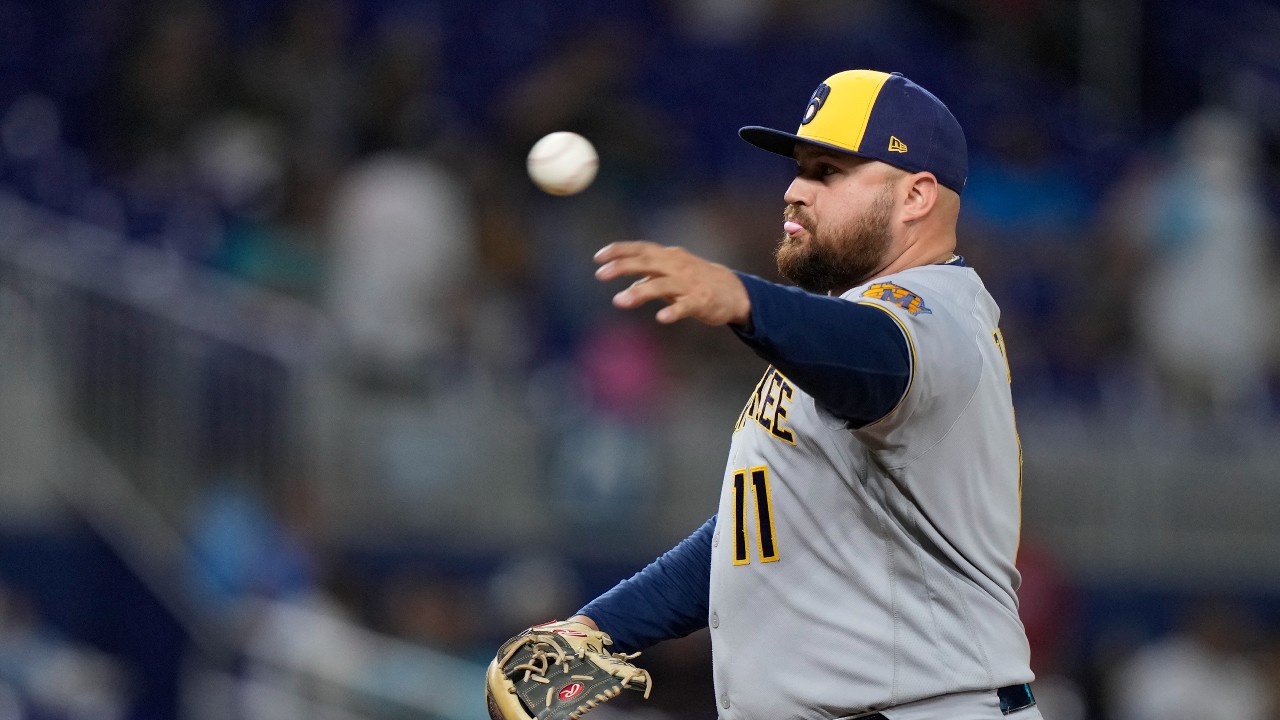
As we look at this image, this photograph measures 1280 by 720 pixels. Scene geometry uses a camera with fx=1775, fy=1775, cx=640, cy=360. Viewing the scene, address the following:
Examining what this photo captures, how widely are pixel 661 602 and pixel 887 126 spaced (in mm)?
1178

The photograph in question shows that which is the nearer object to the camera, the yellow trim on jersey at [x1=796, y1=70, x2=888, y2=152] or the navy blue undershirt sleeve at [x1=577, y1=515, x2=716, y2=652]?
the yellow trim on jersey at [x1=796, y1=70, x2=888, y2=152]

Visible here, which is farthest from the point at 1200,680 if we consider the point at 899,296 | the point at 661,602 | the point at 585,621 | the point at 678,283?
the point at 678,283

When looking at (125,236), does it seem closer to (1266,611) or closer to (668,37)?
(668,37)

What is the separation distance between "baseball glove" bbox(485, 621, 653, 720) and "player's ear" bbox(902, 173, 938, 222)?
42.8 inches

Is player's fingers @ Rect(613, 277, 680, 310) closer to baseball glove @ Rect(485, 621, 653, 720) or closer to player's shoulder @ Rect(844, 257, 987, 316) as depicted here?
player's shoulder @ Rect(844, 257, 987, 316)

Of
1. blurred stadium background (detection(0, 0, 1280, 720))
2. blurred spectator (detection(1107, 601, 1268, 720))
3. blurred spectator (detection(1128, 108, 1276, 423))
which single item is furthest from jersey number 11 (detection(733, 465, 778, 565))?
blurred spectator (detection(1128, 108, 1276, 423))

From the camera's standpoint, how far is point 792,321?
116 inches

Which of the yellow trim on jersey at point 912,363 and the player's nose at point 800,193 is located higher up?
the player's nose at point 800,193

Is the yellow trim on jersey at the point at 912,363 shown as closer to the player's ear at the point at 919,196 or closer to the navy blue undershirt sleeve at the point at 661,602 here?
the player's ear at the point at 919,196

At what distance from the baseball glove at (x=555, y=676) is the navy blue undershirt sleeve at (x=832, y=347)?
891 mm

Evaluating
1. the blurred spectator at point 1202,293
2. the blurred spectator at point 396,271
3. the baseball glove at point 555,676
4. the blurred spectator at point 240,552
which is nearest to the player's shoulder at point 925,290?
the baseball glove at point 555,676

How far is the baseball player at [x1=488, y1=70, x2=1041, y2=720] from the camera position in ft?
10.8

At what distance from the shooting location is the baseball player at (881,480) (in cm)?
328

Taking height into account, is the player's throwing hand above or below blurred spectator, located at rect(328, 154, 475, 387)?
below
